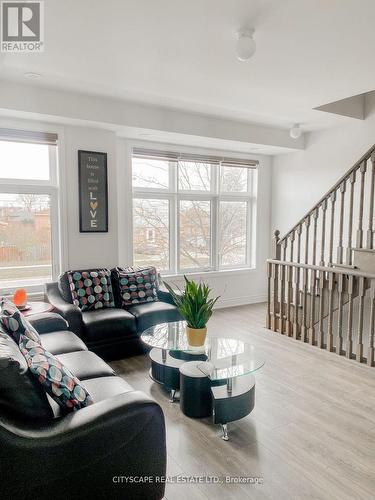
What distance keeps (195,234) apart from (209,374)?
3.27 meters

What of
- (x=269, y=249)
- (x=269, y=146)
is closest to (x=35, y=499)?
(x=269, y=146)

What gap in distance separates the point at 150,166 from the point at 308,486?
13.7 ft

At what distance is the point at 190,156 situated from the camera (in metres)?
5.36

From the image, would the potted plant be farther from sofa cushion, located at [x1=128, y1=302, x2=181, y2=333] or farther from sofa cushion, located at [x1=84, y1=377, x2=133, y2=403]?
sofa cushion, located at [x1=128, y1=302, x2=181, y2=333]

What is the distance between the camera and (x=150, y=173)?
519 centimetres

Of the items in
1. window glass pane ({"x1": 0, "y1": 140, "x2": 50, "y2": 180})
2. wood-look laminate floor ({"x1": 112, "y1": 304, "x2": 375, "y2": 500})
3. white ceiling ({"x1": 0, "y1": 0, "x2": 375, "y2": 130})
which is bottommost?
wood-look laminate floor ({"x1": 112, "y1": 304, "x2": 375, "y2": 500})

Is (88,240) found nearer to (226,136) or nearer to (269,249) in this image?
(226,136)

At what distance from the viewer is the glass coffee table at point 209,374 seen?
247 cm

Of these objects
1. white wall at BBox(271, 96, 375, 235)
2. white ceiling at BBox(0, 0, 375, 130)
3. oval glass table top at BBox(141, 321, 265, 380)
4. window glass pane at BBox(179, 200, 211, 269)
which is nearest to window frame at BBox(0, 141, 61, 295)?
white ceiling at BBox(0, 0, 375, 130)

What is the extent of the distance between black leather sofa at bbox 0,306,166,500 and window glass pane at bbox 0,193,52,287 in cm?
259

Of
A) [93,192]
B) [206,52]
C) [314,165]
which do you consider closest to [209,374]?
[206,52]

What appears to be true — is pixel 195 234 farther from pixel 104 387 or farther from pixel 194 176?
pixel 104 387

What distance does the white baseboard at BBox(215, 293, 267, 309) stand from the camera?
591cm

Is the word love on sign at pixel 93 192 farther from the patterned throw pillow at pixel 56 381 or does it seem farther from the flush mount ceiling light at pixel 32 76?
the patterned throw pillow at pixel 56 381
